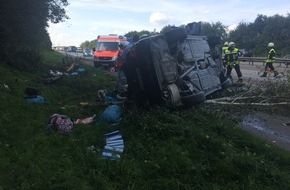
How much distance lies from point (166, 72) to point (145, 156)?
2661 mm

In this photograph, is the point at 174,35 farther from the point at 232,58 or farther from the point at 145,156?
the point at 232,58

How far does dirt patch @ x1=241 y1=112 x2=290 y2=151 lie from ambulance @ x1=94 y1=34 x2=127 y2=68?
49.3 feet

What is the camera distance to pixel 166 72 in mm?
8023

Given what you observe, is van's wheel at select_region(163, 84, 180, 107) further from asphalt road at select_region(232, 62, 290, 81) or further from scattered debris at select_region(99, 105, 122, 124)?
asphalt road at select_region(232, 62, 290, 81)

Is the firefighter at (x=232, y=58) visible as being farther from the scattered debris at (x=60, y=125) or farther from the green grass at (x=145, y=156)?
the scattered debris at (x=60, y=125)

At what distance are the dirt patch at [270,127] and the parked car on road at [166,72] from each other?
4.28ft

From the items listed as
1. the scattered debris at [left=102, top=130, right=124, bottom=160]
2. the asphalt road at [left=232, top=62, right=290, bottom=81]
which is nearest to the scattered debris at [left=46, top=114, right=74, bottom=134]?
the scattered debris at [left=102, top=130, right=124, bottom=160]

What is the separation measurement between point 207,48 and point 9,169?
22.1ft

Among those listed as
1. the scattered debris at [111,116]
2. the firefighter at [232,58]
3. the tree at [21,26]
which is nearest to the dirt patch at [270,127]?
the scattered debris at [111,116]

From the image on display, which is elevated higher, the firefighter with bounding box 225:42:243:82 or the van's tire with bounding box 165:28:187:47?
the van's tire with bounding box 165:28:187:47

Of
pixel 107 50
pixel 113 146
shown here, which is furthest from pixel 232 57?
pixel 113 146

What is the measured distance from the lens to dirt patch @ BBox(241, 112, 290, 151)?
7461 millimetres

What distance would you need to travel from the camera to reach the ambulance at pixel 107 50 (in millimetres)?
23638

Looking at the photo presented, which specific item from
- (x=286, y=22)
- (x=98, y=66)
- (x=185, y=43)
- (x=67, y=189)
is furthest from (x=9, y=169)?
(x=286, y=22)
